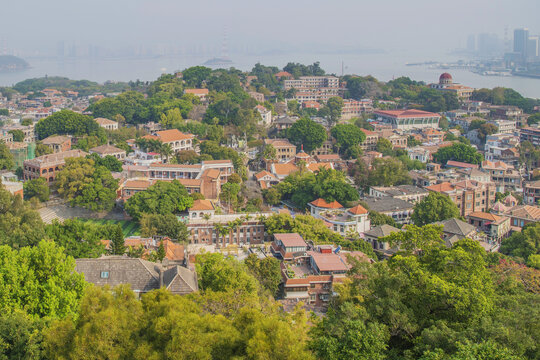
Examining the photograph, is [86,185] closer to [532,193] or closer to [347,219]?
[347,219]

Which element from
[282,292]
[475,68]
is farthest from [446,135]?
[475,68]

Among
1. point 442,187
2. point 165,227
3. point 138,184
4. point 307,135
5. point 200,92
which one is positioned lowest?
point 165,227

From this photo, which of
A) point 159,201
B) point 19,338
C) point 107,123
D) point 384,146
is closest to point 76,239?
point 159,201

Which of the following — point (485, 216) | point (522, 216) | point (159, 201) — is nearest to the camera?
point (159, 201)

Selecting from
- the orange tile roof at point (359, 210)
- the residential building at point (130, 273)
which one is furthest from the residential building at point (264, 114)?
the residential building at point (130, 273)

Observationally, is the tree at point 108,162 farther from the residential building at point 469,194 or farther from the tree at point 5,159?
the residential building at point 469,194

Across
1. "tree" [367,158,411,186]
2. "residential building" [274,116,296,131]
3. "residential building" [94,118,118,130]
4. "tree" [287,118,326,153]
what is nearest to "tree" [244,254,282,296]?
"tree" [367,158,411,186]
